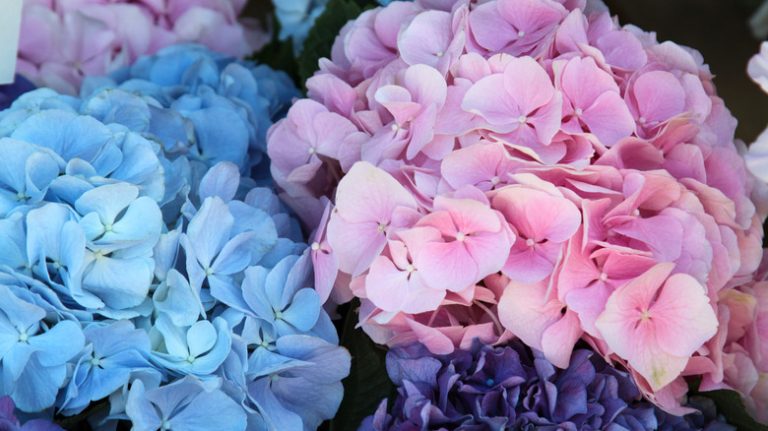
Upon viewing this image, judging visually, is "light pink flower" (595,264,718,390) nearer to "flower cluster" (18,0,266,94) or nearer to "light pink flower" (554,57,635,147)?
"light pink flower" (554,57,635,147)

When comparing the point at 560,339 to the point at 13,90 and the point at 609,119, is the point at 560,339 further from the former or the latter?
the point at 13,90

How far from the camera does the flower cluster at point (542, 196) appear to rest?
0.57 m

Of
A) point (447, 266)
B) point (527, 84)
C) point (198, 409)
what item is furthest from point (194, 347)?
point (527, 84)

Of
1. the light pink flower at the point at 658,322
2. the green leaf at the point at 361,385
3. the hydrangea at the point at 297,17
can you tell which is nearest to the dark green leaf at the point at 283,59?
the hydrangea at the point at 297,17

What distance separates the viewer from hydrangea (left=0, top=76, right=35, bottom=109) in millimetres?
787

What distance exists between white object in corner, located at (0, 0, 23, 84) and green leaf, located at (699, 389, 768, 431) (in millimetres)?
580

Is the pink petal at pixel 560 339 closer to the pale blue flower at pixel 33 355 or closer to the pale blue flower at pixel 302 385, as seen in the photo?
the pale blue flower at pixel 302 385

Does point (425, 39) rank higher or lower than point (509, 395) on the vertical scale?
higher

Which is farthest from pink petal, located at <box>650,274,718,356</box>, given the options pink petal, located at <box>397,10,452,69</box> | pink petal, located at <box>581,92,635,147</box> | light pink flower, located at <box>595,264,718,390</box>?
pink petal, located at <box>397,10,452,69</box>

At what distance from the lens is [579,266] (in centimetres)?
58

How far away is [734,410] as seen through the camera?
0.63m

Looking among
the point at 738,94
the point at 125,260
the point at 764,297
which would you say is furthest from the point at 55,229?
the point at 738,94

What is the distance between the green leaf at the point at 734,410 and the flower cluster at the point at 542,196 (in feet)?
0.04

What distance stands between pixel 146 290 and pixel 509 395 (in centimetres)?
23
